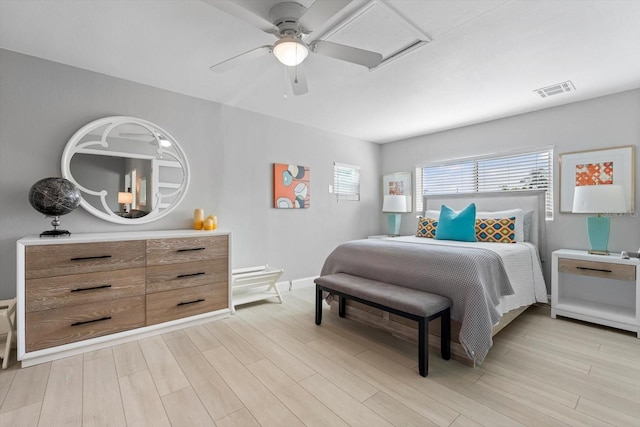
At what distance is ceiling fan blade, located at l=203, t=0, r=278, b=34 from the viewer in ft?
4.74

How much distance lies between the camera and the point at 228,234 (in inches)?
118

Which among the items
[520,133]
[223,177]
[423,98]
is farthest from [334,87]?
[520,133]

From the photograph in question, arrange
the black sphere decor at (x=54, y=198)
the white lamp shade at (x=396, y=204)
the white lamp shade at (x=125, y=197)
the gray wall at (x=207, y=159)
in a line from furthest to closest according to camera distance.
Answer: the white lamp shade at (x=396, y=204) → the white lamp shade at (x=125, y=197) → the gray wall at (x=207, y=159) → the black sphere decor at (x=54, y=198)

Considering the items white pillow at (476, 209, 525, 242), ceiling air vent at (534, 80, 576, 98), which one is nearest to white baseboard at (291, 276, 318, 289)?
white pillow at (476, 209, 525, 242)

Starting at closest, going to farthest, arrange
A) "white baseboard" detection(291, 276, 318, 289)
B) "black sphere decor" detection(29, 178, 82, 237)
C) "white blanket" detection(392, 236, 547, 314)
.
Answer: "black sphere decor" detection(29, 178, 82, 237), "white blanket" detection(392, 236, 547, 314), "white baseboard" detection(291, 276, 318, 289)

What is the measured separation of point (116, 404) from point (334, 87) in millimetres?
3069

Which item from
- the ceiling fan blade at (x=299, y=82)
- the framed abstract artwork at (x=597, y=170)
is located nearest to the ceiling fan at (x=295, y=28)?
the ceiling fan blade at (x=299, y=82)

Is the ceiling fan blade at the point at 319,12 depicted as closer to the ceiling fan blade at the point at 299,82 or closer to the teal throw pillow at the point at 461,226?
the ceiling fan blade at the point at 299,82

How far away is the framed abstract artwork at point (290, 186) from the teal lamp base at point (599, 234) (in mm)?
3285

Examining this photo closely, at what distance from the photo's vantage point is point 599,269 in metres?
2.70

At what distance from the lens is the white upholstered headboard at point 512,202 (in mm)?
3455

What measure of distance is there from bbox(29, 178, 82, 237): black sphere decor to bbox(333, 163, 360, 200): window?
329 cm

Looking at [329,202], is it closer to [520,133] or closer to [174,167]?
[174,167]

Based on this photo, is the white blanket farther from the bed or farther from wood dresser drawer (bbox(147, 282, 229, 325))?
wood dresser drawer (bbox(147, 282, 229, 325))
